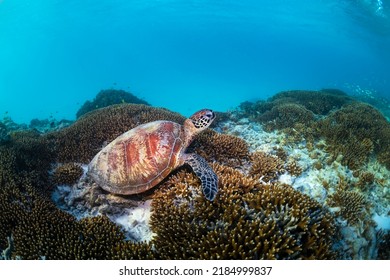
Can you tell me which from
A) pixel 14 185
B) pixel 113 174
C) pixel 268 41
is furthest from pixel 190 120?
pixel 268 41

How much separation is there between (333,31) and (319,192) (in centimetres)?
6764

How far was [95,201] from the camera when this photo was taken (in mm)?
5473

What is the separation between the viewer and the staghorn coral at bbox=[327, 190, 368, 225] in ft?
16.6

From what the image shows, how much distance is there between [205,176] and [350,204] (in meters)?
3.45

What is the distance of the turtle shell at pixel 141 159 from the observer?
193 inches

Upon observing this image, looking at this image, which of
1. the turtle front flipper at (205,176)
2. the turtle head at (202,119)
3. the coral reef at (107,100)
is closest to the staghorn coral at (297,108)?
the turtle head at (202,119)

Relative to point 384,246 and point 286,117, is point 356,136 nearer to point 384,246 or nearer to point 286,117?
point 286,117

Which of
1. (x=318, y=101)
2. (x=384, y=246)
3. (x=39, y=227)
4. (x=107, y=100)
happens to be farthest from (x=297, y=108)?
(x=107, y=100)

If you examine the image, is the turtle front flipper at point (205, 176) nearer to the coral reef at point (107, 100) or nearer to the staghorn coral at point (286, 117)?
the staghorn coral at point (286, 117)

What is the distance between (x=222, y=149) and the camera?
6496mm

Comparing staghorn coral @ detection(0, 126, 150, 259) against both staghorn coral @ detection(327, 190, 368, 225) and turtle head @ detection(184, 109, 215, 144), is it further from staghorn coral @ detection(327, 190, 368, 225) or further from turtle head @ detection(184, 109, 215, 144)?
staghorn coral @ detection(327, 190, 368, 225)

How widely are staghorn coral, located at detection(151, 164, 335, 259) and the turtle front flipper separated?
0.24 meters

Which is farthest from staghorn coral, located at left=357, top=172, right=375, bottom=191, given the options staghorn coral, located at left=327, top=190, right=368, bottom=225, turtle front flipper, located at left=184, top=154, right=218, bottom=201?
turtle front flipper, located at left=184, top=154, right=218, bottom=201

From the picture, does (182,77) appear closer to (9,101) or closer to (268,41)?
(268,41)
